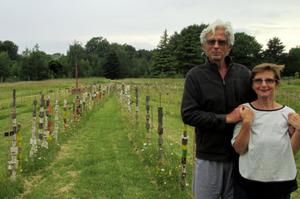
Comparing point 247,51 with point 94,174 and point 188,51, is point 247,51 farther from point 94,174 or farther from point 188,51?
point 94,174

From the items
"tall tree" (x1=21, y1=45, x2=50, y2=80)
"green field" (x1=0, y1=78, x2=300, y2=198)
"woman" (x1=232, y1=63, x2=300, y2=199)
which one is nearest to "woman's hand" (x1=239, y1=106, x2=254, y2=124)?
"woman" (x1=232, y1=63, x2=300, y2=199)

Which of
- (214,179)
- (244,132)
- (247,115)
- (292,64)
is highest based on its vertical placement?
(292,64)

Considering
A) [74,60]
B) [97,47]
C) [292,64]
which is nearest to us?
[292,64]

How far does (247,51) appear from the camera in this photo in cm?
8262

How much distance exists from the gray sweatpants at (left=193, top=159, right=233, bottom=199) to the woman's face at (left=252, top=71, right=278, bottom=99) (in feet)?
2.34

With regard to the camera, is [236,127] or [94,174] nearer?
[236,127]

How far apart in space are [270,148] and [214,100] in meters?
0.65

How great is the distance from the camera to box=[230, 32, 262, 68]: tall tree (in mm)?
80750

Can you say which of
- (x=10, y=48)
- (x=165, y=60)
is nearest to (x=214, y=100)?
(x=165, y=60)

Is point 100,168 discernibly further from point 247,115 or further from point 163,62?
point 163,62

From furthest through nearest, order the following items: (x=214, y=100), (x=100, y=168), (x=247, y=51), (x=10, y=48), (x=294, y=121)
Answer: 1. (x=10, y=48)
2. (x=247, y=51)
3. (x=100, y=168)
4. (x=214, y=100)
5. (x=294, y=121)

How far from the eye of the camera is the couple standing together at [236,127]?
3.51m

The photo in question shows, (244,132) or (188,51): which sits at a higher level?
(188,51)

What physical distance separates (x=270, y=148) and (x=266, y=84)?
1.70 ft
